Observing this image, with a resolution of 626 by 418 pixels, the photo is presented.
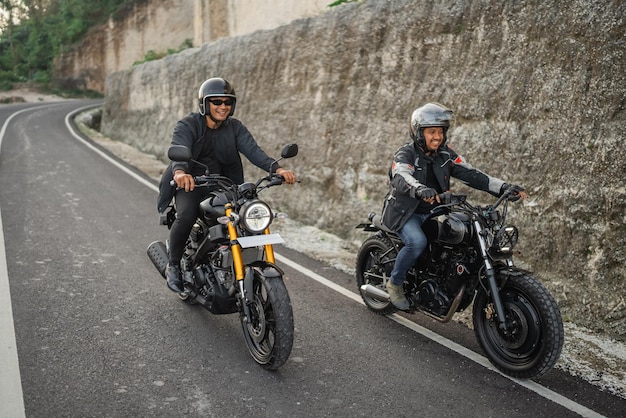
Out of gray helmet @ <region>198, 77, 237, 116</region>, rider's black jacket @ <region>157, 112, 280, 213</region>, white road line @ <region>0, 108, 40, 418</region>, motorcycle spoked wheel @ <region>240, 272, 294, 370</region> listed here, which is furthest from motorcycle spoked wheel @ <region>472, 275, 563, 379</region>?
white road line @ <region>0, 108, 40, 418</region>

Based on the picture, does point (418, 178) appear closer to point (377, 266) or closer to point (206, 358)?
point (377, 266)

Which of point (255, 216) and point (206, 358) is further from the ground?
point (255, 216)

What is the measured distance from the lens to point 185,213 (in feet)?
16.4

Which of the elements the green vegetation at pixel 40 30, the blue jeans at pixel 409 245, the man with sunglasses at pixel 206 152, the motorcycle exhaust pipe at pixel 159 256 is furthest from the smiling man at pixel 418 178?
the green vegetation at pixel 40 30

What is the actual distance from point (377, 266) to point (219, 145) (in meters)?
1.95

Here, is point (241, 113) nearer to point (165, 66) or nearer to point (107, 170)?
point (107, 170)

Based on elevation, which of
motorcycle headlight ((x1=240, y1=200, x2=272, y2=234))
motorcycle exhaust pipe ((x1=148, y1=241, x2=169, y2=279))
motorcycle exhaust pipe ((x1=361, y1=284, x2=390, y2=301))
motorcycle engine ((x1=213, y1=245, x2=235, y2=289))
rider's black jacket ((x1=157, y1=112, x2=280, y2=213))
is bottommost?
motorcycle exhaust pipe ((x1=361, y1=284, x2=390, y2=301))

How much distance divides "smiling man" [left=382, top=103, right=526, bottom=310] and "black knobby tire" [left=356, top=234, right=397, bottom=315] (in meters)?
0.34

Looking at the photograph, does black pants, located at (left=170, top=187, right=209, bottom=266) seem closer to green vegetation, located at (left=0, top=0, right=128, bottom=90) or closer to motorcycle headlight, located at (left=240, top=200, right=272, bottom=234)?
motorcycle headlight, located at (left=240, top=200, right=272, bottom=234)

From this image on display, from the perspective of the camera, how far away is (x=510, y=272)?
4.27 metres

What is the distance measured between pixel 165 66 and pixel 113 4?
36.0 meters

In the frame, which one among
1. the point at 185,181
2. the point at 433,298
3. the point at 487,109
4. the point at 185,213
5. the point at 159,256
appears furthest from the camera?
the point at 487,109

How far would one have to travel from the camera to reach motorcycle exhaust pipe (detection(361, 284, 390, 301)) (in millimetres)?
5246

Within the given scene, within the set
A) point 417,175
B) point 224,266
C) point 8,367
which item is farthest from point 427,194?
point 8,367
